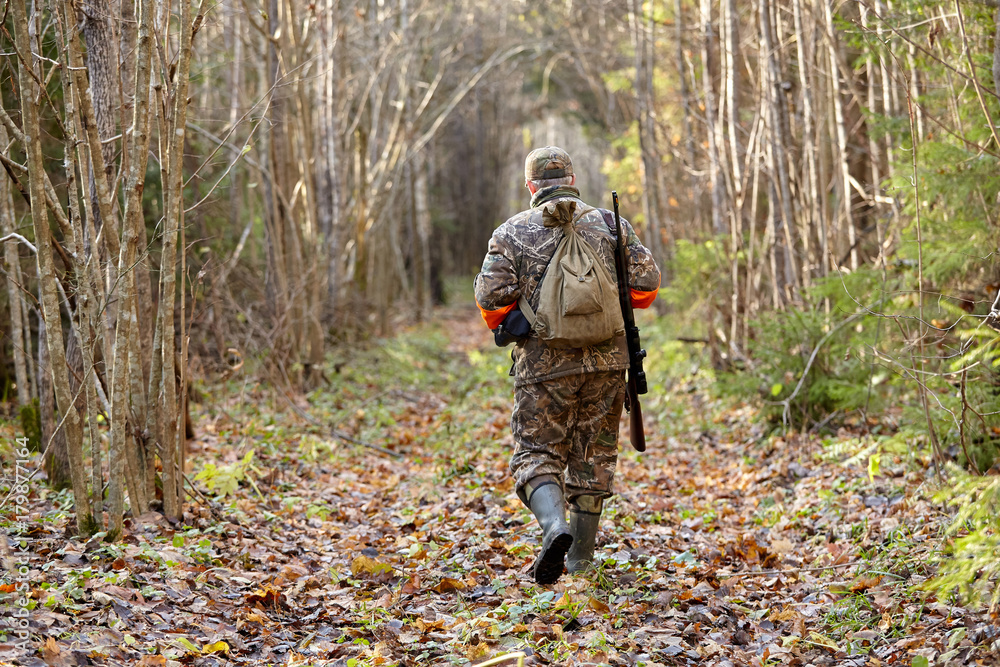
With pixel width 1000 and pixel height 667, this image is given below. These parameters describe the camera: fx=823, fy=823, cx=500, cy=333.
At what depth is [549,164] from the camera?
4586mm

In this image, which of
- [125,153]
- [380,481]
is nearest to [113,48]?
[125,153]

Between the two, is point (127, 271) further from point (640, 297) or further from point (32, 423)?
point (640, 297)

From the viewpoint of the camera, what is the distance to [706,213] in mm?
12383

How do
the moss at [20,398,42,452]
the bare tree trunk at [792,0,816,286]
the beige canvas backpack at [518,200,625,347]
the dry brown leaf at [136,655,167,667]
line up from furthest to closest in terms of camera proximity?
the bare tree trunk at [792,0,816,286], the moss at [20,398,42,452], the beige canvas backpack at [518,200,625,347], the dry brown leaf at [136,655,167,667]

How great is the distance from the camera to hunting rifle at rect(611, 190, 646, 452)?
4551 mm

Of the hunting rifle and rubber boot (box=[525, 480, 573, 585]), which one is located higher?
the hunting rifle

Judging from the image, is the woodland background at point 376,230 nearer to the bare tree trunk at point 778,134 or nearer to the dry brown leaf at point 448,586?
the bare tree trunk at point 778,134

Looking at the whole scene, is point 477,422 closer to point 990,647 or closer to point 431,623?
point 431,623

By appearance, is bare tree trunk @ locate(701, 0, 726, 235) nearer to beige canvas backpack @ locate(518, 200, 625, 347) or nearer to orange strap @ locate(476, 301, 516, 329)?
beige canvas backpack @ locate(518, 200, 625, 347)

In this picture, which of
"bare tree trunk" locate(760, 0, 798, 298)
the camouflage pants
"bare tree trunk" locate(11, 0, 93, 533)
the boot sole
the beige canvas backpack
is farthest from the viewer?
"bare tree trunk" locate(760, 0, 798, 298)

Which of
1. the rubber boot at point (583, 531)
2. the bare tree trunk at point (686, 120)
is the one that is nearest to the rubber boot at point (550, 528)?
the rubber boot at point (583, 531)

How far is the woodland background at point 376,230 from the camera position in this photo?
14.2 ft

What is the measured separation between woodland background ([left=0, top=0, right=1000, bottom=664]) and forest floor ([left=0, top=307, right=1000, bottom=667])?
32 centimetres

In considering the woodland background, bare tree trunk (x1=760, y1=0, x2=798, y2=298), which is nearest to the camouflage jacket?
the woodland background
